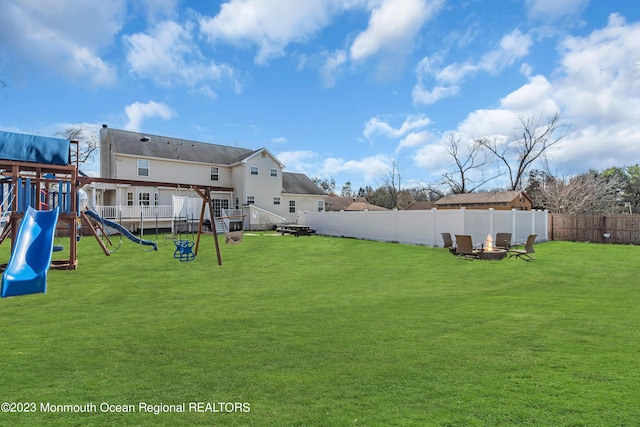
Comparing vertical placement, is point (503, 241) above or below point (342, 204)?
below

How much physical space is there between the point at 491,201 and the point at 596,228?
95.2ft

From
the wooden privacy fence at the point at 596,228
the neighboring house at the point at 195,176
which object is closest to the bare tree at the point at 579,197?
the wooden privacy fence at the point at 596,228

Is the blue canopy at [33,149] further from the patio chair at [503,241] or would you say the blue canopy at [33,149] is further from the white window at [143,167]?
the patio chair at [503,241]

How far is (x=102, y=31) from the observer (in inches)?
626

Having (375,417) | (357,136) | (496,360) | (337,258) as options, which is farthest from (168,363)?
(357,136)

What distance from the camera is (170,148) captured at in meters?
32.7

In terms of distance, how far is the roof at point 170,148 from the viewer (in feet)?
98.3

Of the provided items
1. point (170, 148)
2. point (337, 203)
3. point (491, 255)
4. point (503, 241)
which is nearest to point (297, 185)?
point (170, 148)

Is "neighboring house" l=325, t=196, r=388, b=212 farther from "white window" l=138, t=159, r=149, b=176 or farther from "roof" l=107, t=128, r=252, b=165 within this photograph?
"white window" l=138, t=159, r=149, b=176

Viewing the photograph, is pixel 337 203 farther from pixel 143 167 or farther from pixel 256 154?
pixel 143 167

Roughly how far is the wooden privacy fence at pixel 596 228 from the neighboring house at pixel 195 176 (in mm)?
22221

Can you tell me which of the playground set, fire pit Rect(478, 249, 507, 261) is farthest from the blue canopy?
fire pit Rect(478, 249, 507, 261)

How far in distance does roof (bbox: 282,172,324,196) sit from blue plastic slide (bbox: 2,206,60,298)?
27252 mm

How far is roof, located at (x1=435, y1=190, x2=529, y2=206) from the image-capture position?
49.4 metres
